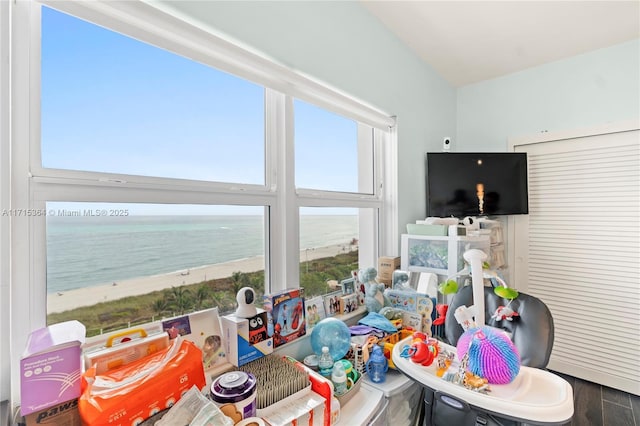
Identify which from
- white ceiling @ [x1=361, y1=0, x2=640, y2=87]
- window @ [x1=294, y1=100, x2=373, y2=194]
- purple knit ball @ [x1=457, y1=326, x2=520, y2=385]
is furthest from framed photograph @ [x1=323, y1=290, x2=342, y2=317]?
white ceiling @ [x1=361, y1=0, x2=640, y2=87]

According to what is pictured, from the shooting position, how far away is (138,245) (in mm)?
1128

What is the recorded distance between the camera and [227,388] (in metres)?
0.87

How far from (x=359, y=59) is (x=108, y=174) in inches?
62.3

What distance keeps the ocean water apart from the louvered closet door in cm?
266

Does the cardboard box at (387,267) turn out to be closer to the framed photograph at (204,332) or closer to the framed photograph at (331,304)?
A: the framed photograph at (331,304)

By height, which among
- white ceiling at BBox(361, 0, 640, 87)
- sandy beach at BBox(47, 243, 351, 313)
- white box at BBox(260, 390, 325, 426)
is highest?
white ceiling at BBox(361, 0, 640, 87)

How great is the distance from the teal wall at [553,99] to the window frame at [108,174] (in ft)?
6.90

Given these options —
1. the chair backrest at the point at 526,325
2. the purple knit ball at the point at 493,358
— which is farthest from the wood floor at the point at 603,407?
the purple knit ball at the point at 493,358

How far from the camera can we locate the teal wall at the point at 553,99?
2398 mm

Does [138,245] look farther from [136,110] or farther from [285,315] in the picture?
[285,315]

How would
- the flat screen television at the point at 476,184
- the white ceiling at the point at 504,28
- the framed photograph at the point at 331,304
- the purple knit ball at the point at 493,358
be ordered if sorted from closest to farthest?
the purple knit ball at the point at 493,358, the framed photograph at the point at 331,304, the white ceiling at the point at 504,28, the flat screen television at the point at 476,184

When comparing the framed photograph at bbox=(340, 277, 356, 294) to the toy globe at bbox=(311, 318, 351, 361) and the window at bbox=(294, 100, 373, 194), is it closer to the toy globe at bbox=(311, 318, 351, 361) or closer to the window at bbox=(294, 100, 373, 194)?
the toy globe at bbox=(311, 318, 351, 361)

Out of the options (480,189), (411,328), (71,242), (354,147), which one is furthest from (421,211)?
(71,242)

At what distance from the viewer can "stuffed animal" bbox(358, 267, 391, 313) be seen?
182 centimetres
